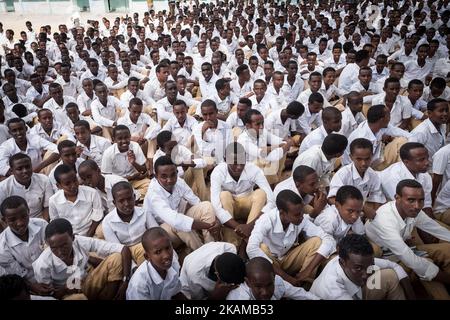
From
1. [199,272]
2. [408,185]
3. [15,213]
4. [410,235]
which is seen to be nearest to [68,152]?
[15,213]

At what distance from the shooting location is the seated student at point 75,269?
2600 mm

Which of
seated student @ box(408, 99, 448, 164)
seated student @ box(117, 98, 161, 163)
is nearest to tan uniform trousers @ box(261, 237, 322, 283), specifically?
seated student @ box(408, 99, 448, 164)

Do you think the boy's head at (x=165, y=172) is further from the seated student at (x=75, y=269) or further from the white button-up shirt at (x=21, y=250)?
the white button-up shirt at (x=21, y=250)

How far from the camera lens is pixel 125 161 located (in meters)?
4.37

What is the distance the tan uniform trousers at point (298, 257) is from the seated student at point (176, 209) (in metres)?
0.66

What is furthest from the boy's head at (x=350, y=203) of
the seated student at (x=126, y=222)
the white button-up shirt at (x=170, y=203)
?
the seated student at (x=126, y=222)

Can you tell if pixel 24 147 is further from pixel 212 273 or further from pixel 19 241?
pixel 212 273

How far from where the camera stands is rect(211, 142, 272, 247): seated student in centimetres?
348

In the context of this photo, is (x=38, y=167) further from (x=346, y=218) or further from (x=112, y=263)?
(x=346, y=218)

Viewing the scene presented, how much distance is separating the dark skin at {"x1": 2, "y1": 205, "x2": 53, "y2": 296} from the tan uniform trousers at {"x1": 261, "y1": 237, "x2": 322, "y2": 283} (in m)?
1.76

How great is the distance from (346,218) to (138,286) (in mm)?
1719

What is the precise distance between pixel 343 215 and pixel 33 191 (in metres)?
3.01
